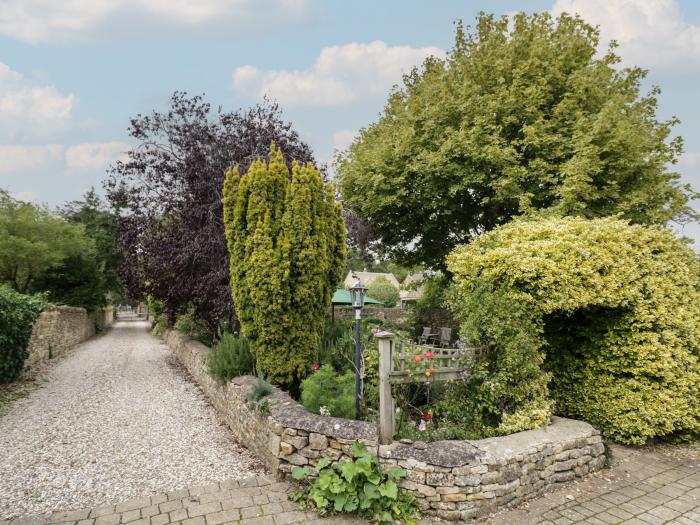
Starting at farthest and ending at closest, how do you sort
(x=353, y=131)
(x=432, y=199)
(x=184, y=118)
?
(x=353, y=131), (x=432, y=199), (x=184, y=118)

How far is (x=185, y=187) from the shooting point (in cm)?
881

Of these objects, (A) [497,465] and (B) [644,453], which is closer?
(A) [497,465]

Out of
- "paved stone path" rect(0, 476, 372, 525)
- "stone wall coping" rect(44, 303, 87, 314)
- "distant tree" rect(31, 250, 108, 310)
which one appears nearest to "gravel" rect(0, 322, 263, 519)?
"paved stone path" rect(0, 476, 372, 525)

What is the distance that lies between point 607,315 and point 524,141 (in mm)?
5624

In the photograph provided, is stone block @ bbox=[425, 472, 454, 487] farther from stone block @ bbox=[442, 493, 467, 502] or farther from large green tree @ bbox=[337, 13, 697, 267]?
large green tree @ bbox=[337, 13, 697, 267]

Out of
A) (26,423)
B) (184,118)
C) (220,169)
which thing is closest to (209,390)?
(26,423)

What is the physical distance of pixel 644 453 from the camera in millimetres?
5027

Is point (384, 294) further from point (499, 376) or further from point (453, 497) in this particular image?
point (453, 497)

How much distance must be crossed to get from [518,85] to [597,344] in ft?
24.4

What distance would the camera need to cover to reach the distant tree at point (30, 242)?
48.4 ft

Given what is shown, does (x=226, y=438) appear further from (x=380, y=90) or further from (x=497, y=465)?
(x=380, y=90)

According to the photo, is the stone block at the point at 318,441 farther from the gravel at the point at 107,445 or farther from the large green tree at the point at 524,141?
the large green tree at the point at 524,141

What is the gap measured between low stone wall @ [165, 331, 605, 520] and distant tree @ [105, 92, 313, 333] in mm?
4473

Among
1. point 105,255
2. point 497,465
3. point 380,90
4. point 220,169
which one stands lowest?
point 497,465
